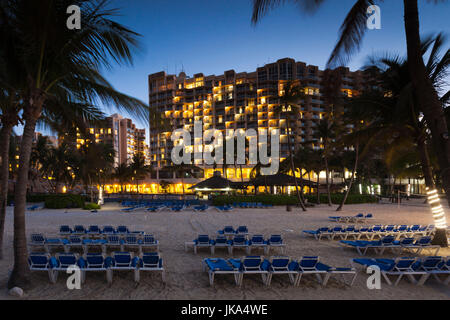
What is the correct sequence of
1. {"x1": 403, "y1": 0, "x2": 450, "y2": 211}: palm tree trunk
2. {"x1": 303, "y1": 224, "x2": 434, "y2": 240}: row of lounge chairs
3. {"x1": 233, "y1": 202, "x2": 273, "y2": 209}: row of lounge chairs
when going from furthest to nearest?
{"x1": 233, "y1": 202, "x2": 273, "y2": 209}: row of lounge chairs, {"x1": 303, "y1": 224, "x2": 434, "y2": 240}: row of lounge chairs, {"x1": 403, "y1": 0, "x2": 450, "y2": 211}: palm tree trunk

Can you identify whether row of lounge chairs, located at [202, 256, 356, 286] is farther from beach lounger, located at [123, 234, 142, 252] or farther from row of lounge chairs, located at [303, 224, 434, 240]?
row of lounge chairs, located at [303, 224, 434, 240]

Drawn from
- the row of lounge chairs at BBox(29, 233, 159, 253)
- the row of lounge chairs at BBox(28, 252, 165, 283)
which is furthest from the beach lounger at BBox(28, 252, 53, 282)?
the row of lounge chairs at BBox(29, 233, 159, 253)

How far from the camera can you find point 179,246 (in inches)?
438

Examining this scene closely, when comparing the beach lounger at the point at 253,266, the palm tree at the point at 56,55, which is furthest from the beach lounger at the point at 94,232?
the beach lounger at the point at 253,266

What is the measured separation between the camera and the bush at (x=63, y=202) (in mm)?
28625

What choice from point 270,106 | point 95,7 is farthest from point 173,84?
point 95,7

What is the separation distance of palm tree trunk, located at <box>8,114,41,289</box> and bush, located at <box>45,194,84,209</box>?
85.4 ft

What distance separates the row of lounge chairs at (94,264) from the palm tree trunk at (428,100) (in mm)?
6918

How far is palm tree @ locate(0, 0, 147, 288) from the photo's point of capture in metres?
4.91

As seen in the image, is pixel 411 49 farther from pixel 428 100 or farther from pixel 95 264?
pixel 95 264
